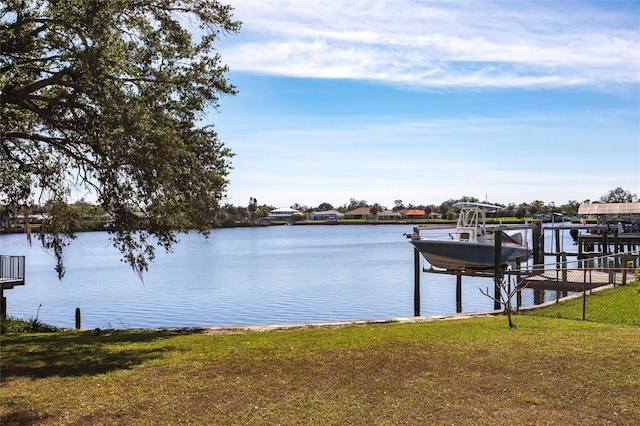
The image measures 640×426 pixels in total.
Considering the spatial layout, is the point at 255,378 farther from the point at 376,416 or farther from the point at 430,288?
the point at 430,288

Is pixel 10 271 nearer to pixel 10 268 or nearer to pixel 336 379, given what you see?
pixel 10 268

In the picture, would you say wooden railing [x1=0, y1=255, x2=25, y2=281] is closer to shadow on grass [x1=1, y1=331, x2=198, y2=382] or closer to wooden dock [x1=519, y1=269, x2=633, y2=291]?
shadow on grass [x1=1, y1=331, x2=198, y2=382]

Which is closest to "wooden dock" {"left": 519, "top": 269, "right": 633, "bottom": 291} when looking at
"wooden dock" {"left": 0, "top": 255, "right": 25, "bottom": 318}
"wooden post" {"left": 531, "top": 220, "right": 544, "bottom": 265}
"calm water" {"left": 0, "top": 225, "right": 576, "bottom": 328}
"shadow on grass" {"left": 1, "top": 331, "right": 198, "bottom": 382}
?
"calm water" {"left": 0, "top": 225, "right": 576, "bottom": 328}

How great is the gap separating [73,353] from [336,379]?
627 centimetres

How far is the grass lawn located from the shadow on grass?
0.04 metres

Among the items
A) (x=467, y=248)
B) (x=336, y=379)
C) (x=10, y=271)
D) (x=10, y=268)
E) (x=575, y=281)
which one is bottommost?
(x=575, y=281)

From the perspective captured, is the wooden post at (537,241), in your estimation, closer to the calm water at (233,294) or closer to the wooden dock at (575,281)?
the calm water at (233,294)

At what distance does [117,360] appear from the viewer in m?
13.2

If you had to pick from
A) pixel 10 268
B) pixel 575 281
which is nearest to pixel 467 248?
pixel 575 281

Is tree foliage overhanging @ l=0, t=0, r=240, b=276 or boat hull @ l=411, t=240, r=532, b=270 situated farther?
boat hull @ l=411, t=240, r=532, b=270

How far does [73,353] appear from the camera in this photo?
14.0 metres

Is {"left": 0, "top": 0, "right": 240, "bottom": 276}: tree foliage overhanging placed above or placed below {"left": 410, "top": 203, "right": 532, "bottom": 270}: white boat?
above

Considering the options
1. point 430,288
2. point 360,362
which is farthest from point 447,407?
point 430,288

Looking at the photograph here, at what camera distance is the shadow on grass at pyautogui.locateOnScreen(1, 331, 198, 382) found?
12203 mm
